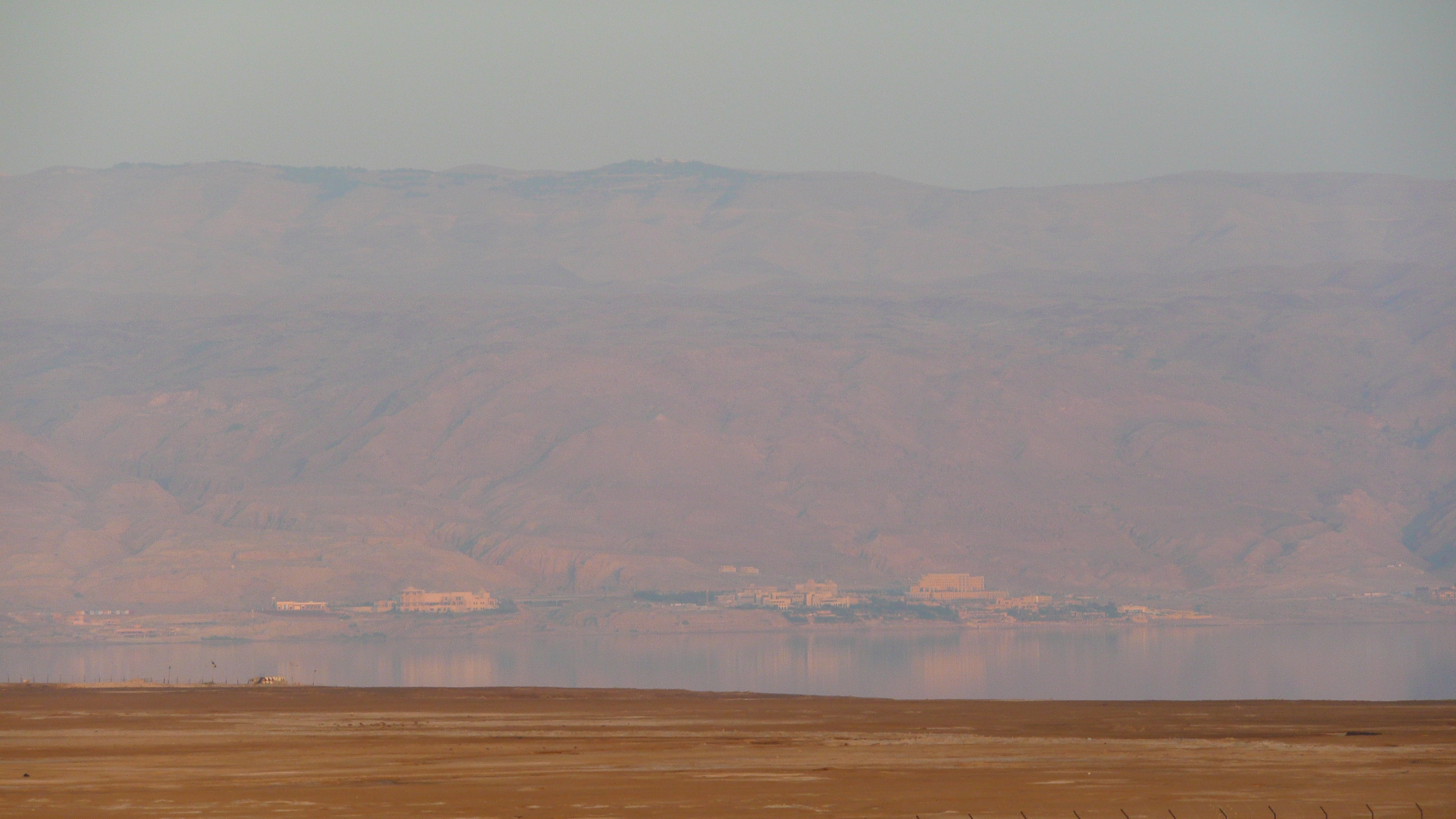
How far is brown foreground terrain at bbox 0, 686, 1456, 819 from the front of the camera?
3647cm

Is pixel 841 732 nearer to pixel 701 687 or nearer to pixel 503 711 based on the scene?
pixel 503 711

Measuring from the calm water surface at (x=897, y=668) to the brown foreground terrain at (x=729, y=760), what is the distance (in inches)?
1280

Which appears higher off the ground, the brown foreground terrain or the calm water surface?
the calm water surface

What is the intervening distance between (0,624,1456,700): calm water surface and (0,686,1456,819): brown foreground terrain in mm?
32509

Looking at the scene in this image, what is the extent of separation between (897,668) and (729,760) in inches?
3964

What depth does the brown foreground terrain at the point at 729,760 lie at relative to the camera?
36469mm

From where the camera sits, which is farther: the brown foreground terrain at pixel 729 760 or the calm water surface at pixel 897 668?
the calm water surface at pixel 897 668

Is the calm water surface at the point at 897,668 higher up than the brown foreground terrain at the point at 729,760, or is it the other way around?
the calm water surface at the point at 897,668

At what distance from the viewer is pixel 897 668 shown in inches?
5659

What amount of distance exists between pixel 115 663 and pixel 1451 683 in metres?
98.6

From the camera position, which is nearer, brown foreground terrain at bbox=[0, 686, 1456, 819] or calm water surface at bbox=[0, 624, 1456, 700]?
brown foreground terrain at bbox=[0, 686, 1456, 819]

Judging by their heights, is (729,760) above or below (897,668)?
below

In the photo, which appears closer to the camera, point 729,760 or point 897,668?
point 729,760

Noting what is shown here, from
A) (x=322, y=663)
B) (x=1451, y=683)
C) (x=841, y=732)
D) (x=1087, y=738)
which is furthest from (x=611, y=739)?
(x=322, y=663)
